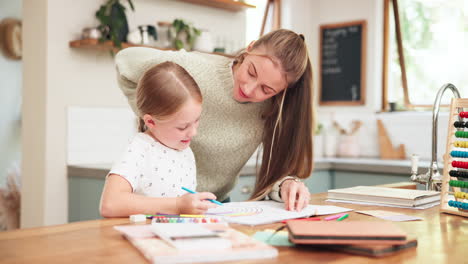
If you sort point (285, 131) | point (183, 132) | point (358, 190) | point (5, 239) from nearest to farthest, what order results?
point (5, 239) < point (183, 132) < point (358, 190) < point (285, 131)

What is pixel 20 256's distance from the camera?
823mm

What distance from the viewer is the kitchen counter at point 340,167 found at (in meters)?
2.72

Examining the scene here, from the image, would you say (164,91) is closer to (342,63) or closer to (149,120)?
(149,120)

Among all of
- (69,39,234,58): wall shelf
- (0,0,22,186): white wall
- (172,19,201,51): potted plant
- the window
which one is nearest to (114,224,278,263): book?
(69,39,234,58): wall shelf

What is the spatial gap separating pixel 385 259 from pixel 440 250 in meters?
0.16

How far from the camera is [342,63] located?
166 inches

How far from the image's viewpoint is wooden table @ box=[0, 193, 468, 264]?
82 cm

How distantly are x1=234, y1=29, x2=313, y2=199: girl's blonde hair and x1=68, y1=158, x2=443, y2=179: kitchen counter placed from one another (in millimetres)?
1097

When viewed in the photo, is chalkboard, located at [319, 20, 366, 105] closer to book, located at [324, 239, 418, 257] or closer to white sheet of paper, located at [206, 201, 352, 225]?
white sheet of paper, located at [206, 201, 352, 225]

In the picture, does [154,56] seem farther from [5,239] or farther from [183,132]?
[5,239]

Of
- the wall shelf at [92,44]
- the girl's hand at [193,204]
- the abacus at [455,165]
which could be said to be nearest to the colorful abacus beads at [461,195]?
the abacus at [455,165]

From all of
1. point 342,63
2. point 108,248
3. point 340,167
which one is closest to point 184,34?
point 340,167

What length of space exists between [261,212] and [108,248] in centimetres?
47

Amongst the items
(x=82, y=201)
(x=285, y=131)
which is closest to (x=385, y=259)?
(x=285, y=131)
